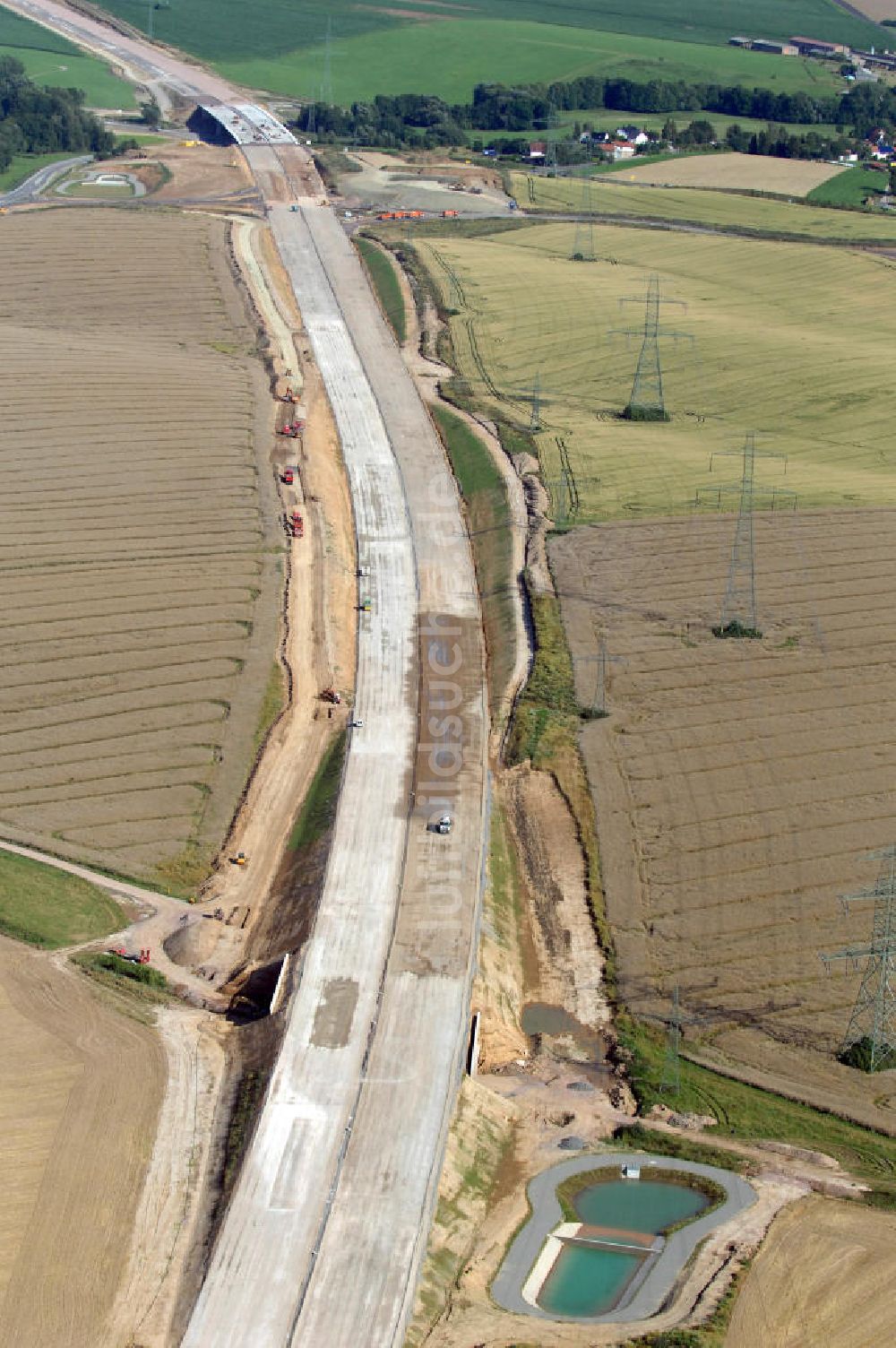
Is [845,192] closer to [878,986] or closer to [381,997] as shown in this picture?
[878,986]

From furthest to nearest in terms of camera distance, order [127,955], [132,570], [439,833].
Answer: [132,570]
[439,833]
[127,955]

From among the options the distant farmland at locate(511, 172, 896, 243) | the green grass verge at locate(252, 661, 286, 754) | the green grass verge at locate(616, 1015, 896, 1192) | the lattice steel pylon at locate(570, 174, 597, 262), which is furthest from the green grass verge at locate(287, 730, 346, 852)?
the distant farmland at locate(511, 172, 896, 243)

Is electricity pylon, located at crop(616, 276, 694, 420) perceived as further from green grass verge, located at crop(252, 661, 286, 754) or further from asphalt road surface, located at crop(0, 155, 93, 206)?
asphalt road surface, located at crop(0, 155, 93, 206)

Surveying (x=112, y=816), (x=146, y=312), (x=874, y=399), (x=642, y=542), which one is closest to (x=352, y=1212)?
(x=112, y=816)

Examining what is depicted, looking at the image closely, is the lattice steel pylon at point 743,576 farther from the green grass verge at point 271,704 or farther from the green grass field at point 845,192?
the green grass field at point 845,192

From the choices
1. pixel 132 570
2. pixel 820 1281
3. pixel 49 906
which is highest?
pixel 132 570

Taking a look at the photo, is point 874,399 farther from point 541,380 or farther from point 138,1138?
point 138,1138

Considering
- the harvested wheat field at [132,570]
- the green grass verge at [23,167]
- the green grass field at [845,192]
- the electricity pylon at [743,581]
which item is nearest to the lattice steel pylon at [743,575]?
the electricity pylon at [743,581]

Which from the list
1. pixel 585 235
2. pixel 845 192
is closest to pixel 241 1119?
pixel 585 235
